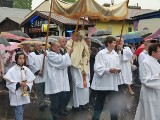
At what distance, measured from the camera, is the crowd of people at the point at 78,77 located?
638 cm

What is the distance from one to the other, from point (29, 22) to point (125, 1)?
83.1 feet

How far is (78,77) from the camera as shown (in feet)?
28.4

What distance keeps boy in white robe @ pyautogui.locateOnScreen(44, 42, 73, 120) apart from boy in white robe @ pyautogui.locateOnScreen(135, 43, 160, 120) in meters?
1.92

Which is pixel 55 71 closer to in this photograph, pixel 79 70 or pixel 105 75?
pixel 79 70

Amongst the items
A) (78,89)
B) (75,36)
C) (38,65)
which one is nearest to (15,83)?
(75,36)

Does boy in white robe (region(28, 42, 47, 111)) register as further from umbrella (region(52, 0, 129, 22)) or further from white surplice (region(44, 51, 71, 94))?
umbrella (region(52, 0, 129, 22))

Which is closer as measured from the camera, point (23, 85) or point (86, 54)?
point (23, 85)

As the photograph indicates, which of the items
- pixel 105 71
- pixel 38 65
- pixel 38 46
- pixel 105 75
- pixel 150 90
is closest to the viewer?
pixel 150 90

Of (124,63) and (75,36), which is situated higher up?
(75,36)

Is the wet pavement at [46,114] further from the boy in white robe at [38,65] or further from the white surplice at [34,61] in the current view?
the white surplice at [34,61]

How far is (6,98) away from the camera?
10.8 metres

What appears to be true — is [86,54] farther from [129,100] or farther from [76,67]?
[129,100]

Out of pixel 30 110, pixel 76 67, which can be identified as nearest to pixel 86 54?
pixel 76 67

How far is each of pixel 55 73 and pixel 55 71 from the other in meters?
0.04
